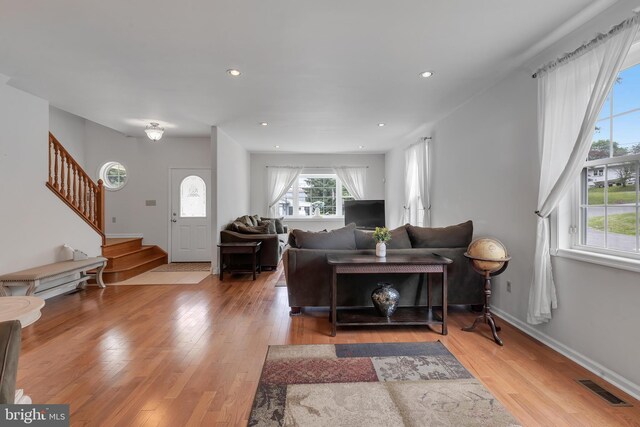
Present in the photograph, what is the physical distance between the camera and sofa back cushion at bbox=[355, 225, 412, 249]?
139 inches

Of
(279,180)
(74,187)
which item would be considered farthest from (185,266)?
(279,180)

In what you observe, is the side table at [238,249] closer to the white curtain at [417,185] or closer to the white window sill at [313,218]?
the white window sill at [313,218]

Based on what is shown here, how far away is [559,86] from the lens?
2.51 m

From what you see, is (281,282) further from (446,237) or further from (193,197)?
(193,197)

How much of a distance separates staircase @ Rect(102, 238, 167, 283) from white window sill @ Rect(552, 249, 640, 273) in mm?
6036

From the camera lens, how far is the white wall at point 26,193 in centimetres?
353

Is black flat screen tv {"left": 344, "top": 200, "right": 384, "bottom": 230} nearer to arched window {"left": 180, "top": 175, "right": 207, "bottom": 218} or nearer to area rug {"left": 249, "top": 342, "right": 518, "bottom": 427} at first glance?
arched window {"left": 180, "top": 175, "right": 207, "bottom": 218}

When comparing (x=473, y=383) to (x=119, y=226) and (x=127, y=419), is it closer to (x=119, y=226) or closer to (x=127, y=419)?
(x=127, y=419)

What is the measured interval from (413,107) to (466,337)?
3119 mm

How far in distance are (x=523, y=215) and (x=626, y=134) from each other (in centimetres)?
103

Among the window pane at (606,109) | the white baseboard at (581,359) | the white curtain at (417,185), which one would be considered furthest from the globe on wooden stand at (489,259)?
the white curtain at (417,185)

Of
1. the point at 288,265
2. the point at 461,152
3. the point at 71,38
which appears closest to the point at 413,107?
the point at 461,152

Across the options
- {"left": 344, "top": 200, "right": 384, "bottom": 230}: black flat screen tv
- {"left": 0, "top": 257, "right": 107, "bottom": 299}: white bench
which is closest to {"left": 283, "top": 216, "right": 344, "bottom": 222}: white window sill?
{"left": 344, "top": 200, "right": 384, "bottom": 230}: black flat screen tv

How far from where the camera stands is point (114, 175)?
6672mm
